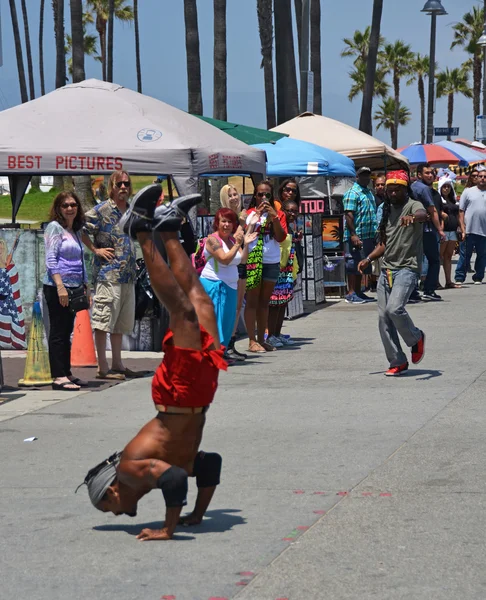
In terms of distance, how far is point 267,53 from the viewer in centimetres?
3900

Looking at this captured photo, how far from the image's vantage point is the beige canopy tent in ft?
70.2

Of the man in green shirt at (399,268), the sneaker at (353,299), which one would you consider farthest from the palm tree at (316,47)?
the man in green shirt at (399,268)

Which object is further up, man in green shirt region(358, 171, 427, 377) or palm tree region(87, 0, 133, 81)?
palm tree region(87, 0, 133, 81)

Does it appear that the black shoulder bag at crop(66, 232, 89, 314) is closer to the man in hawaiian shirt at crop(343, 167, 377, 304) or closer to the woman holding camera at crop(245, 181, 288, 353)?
the woman holding camera at crop(245, 181, 288, 353)

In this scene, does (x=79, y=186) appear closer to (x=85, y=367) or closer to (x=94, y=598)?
(x=85, y=367)

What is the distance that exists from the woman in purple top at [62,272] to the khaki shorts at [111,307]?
467 mm

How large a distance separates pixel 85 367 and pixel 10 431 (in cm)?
326

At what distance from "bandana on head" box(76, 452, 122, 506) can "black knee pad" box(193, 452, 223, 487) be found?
396mm

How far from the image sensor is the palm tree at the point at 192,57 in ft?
86.1

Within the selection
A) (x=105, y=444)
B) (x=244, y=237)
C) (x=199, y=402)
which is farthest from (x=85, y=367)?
(x=199, y=402)

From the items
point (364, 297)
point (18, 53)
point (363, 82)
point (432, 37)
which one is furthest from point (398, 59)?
point (364, 297)

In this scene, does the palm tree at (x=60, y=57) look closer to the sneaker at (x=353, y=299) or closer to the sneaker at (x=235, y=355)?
the sneaker at (x=353, y=299)

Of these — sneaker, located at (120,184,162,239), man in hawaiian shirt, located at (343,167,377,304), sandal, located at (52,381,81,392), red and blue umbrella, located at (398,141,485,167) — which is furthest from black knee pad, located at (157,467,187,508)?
red and blue umbrella, located at (398,141,485,167)

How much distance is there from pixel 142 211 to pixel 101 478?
1.35 meters
